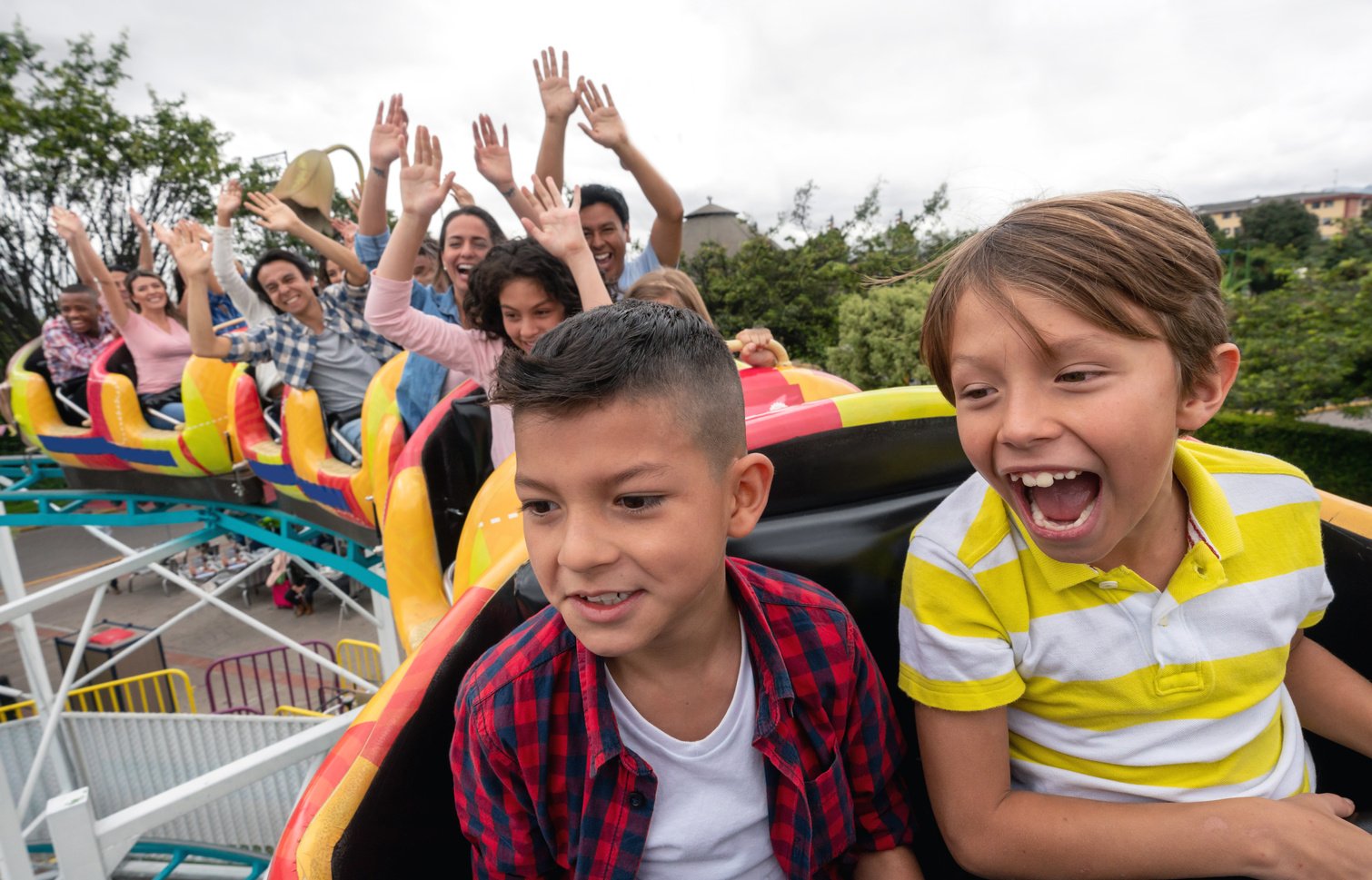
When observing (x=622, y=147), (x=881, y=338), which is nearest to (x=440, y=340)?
(x=622, y=147)

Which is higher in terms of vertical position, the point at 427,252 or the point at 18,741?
the point at 427,252

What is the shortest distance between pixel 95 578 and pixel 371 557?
179 cm

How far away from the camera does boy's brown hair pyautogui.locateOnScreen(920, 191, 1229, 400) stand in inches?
29.3

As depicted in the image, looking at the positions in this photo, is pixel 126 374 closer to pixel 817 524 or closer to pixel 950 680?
pixel 817 524

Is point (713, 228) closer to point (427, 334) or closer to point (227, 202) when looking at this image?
point (227, 202)

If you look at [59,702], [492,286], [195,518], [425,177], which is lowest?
[59,702]

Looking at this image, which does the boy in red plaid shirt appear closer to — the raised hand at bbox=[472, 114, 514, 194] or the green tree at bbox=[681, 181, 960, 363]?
the raised hand at bbox=[472, 114, 514, 194]

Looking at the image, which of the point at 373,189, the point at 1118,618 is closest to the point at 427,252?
the point at 373,189

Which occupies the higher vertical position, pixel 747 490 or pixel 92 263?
pixel 92 263

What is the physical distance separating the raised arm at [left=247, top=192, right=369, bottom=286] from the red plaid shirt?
275cm

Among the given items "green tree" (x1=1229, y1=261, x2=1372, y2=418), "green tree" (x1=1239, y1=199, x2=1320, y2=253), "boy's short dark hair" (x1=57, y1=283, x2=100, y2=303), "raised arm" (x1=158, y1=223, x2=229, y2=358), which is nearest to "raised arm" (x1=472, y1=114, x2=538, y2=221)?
"raised arm" (x1=158, y1=223, x2=229, y2=358)

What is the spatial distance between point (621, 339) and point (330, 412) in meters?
2.87

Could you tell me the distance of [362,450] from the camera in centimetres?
299

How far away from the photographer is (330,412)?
129 inches
